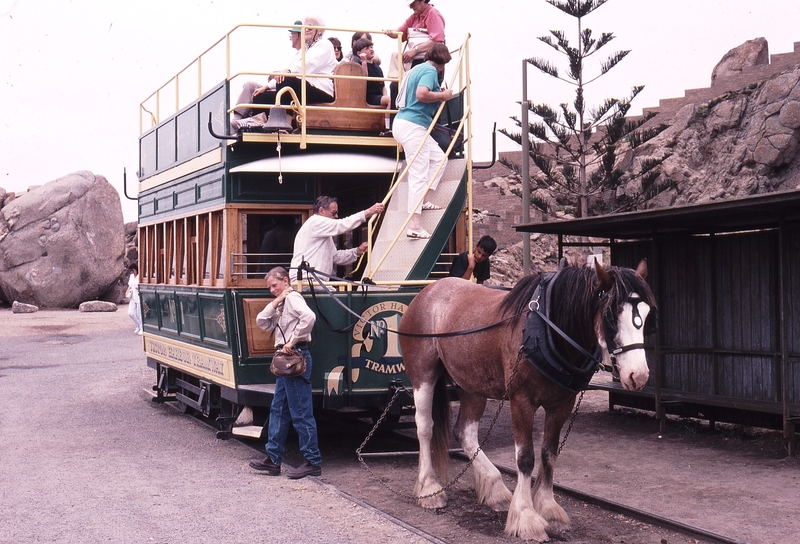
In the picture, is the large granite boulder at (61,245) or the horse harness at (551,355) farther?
the large granite boulder at (61,245)

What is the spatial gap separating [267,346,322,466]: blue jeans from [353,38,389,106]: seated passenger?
12.0 ft

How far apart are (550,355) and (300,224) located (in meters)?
4.33

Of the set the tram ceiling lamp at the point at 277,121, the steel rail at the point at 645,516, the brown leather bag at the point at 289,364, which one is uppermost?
the tram ceiling lamp at the point at 277,121

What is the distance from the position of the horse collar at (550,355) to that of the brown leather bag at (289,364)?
2.49 metres

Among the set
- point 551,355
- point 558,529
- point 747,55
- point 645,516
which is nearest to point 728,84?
point 747,55

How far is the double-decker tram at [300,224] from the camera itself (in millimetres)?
8664

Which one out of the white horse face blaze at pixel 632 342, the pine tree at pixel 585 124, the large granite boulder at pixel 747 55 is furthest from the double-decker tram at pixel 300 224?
the large granite boulder at pixel 747 55

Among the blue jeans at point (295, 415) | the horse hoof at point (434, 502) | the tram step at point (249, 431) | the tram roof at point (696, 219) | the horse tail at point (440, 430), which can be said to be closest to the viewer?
the horse hoof at point (434, 502)

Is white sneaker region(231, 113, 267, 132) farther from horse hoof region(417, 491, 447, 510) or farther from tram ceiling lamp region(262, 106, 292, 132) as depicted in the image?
horse hoof region(417, 491, 447, 510)

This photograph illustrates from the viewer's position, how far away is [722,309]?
33.8 ft

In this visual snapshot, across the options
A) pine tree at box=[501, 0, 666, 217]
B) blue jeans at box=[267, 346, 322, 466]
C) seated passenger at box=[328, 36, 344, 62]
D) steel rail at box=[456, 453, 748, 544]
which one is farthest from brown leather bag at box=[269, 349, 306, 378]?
pine tree at box=[501, 0, 666, 217]

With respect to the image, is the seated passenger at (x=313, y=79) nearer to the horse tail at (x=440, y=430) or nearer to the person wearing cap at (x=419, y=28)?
the person wearing cap at (x=419, y=28)

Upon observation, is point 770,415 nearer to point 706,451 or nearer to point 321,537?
point 706,451

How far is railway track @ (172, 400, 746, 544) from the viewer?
19.9 feet
